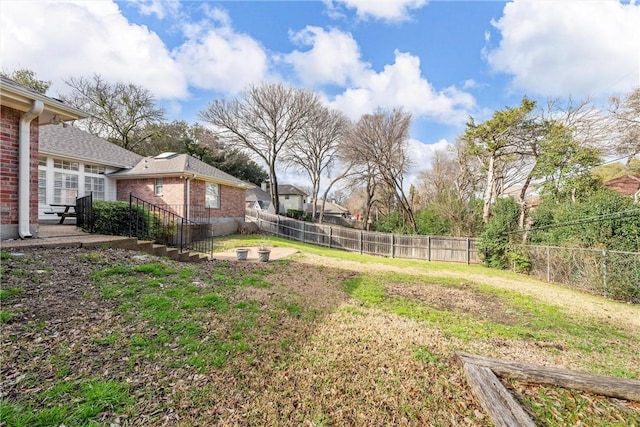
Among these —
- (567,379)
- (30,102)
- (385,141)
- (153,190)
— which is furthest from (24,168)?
(385,141)

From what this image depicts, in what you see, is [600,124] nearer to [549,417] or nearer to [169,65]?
[549,417]

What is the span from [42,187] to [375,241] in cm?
1598

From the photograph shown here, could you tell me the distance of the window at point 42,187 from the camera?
10.5 metres

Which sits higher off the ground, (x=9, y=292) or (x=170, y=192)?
(x=170, y=192)

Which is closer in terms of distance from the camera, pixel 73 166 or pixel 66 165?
pixel 66 165

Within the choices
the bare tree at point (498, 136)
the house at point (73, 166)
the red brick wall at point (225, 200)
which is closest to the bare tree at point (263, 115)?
the red brick wall at point (225, 200)

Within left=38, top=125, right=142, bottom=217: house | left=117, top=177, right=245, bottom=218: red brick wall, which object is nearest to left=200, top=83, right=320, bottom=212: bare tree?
left=38, top=125, right=142, bottom=217: house

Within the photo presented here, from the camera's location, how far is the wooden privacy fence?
14.2 m

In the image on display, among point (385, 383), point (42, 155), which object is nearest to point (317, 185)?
point (42, 155)

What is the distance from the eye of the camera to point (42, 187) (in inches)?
419

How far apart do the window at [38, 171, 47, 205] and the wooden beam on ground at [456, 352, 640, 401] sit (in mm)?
15186

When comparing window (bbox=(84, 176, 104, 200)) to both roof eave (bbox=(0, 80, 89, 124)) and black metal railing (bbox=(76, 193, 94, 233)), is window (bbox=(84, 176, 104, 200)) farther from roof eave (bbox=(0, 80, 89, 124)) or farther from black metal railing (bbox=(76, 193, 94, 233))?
roof eave (bbox=(0, 80, 89, 124))

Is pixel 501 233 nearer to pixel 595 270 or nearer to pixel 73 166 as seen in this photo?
pixel 595 270

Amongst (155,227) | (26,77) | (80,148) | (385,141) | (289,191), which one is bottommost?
(155,227)
